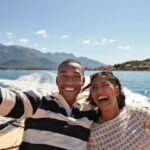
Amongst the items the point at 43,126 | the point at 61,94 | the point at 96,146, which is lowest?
the point at 96,146

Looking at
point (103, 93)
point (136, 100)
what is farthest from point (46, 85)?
point (103, 93)

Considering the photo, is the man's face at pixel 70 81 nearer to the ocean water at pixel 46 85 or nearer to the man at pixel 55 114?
the man at pixel 55 114

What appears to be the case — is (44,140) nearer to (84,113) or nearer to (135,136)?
(84,113)

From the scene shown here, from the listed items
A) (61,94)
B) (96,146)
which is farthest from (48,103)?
(96,146)

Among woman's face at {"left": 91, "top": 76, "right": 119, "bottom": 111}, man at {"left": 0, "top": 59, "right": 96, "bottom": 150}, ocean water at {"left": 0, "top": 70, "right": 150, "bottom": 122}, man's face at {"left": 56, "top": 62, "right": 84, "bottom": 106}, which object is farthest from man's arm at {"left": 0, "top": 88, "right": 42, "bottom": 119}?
ocean water at {"left": 0, "top": 70, "right": 150, "bottom": 122}

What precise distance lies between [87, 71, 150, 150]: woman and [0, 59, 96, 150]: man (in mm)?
152

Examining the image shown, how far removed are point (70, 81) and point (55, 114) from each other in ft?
0.96

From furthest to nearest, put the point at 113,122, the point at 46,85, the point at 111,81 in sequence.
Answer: the point at 46,85
the point at 111,81
the point at 113,122

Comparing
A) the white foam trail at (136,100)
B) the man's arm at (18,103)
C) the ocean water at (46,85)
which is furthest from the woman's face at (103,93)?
the white foam trail at (136,100)

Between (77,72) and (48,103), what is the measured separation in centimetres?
34

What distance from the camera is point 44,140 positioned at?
2.65 meters

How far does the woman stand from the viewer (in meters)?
2.94

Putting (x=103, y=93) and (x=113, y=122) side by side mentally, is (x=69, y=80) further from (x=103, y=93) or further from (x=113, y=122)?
(x=113, y=122)

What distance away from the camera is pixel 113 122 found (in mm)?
3002
